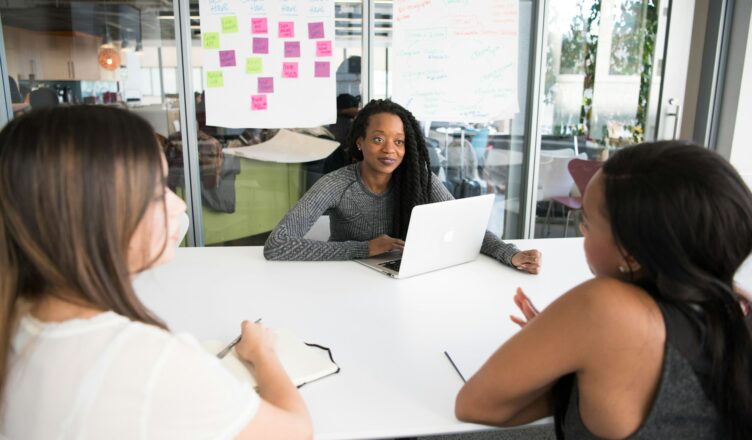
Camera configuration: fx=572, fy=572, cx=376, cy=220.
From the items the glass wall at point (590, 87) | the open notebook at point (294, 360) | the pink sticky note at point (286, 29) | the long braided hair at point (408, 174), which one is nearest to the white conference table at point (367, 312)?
the open notebook at point (294, 360)

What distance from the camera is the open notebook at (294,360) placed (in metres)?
1.12

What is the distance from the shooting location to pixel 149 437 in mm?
714

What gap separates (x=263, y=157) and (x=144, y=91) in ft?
2.39

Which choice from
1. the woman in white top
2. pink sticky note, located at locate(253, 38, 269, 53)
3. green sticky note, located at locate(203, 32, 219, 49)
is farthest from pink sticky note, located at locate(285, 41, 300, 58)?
the woman in white top

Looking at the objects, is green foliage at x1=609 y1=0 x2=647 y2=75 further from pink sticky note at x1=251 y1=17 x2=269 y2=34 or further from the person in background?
pink sticky note at x1=251 y1=17 x2=269 y2=34

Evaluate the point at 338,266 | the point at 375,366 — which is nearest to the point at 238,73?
the point at 338,266

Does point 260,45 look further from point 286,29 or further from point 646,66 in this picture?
point 646,66

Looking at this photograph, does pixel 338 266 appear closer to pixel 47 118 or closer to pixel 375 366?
pixel 375 366

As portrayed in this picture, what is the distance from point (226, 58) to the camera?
3.07m

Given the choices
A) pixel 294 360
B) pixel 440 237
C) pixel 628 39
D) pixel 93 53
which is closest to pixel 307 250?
pixel 440 237

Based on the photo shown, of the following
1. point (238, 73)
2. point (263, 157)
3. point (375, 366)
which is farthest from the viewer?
point (263, 157)

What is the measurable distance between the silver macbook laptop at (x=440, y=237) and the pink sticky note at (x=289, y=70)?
61.4 inches

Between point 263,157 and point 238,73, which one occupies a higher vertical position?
point 238,73

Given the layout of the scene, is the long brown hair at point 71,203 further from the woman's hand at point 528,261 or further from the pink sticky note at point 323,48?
the pink sticky note at point 323,48
